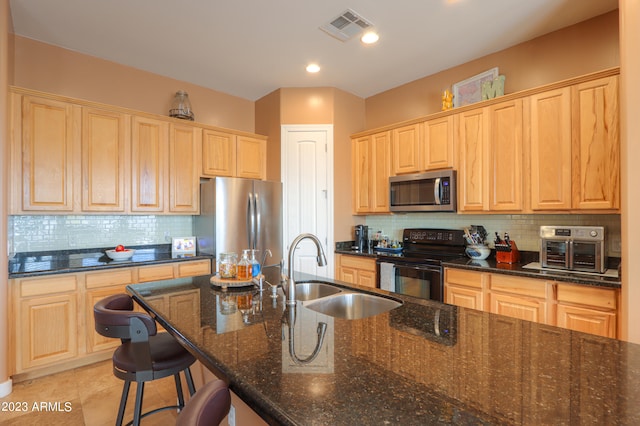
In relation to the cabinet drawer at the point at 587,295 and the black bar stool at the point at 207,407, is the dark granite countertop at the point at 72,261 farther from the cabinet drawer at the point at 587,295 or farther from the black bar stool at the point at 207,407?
the cabinet drawer at the point at 587,295

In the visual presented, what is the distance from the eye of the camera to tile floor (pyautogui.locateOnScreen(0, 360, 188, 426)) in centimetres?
210

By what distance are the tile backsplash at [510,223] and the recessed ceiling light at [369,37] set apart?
6.29 feet

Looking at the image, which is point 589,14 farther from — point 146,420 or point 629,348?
point 146,420

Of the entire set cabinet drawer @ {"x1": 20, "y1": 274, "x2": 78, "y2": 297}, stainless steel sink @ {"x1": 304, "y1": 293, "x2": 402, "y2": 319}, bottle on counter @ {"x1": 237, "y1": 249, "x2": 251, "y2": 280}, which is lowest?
cabinet drawer @ {"x1": 20, "y1": 274, "x2": 78, "y2": 297}

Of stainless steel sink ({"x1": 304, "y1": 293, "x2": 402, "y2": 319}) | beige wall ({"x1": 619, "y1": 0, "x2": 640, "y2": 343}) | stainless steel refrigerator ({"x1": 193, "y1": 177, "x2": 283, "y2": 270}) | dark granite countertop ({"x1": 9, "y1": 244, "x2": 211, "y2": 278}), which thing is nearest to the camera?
stainless steel sink ({"x1": 304, "y1": 293, "x2": 402, "y2": 319})

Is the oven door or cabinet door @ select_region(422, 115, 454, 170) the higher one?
cabinet door @ select_region(422, 115, 454, 170)

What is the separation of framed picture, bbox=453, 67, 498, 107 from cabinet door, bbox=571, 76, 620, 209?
834 millimetres

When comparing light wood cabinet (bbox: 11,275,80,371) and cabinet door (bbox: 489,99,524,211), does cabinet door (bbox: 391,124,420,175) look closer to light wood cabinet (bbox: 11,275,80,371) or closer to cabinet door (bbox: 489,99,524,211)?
cabinet door (bbox: 489,99,524,211)

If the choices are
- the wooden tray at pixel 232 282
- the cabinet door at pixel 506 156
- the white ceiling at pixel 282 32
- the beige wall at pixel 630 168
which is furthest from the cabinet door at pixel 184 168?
the beige wall at pixel 630 168

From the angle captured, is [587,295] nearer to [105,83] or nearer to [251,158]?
[251,158]

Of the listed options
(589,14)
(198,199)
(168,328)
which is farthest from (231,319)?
(589,14)

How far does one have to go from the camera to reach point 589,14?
259 centimetres

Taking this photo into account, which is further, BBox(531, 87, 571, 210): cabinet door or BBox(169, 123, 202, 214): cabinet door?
BBox(169, 123, 202, 214): cabinet door

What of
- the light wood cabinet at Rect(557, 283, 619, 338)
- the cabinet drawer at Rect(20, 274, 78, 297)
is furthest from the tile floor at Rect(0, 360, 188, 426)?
the light wood cabinet at Rect(557, 283, 619, 338)
